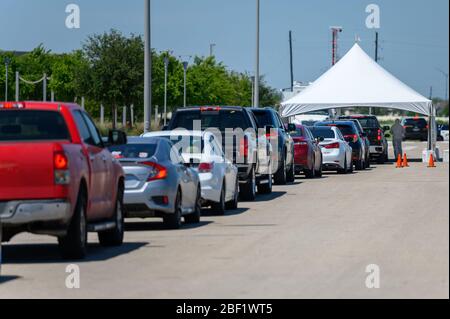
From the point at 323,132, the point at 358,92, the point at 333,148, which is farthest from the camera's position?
the point at 358,92

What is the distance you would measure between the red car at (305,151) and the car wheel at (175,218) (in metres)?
17.3

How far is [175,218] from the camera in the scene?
2078 cm

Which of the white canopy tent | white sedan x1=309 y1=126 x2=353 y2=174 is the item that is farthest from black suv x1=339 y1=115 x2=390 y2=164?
white sedan x1=309 y1=126 x2=353 y2=174

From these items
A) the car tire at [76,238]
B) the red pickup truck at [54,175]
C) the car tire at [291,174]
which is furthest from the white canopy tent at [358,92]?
the car tire at [76,238]

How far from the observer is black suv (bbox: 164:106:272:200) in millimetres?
27469

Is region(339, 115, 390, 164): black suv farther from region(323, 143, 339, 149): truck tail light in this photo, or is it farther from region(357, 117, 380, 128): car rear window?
region(323, 143, 339, 149): truck tail light

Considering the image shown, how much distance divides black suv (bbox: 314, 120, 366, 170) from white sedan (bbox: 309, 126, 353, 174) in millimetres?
2267

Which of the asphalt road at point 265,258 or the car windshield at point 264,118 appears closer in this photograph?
the asphalt road at point 265,258

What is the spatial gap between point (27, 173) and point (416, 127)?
81488 mm

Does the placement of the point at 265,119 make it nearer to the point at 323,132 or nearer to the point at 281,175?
the point at 281,175

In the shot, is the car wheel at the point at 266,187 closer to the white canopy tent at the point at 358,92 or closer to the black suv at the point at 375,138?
the black suv at the point at 375,138

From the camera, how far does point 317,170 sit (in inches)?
1571

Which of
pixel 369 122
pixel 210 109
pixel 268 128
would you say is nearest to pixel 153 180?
pixel 210 109

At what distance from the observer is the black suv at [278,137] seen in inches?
1315
